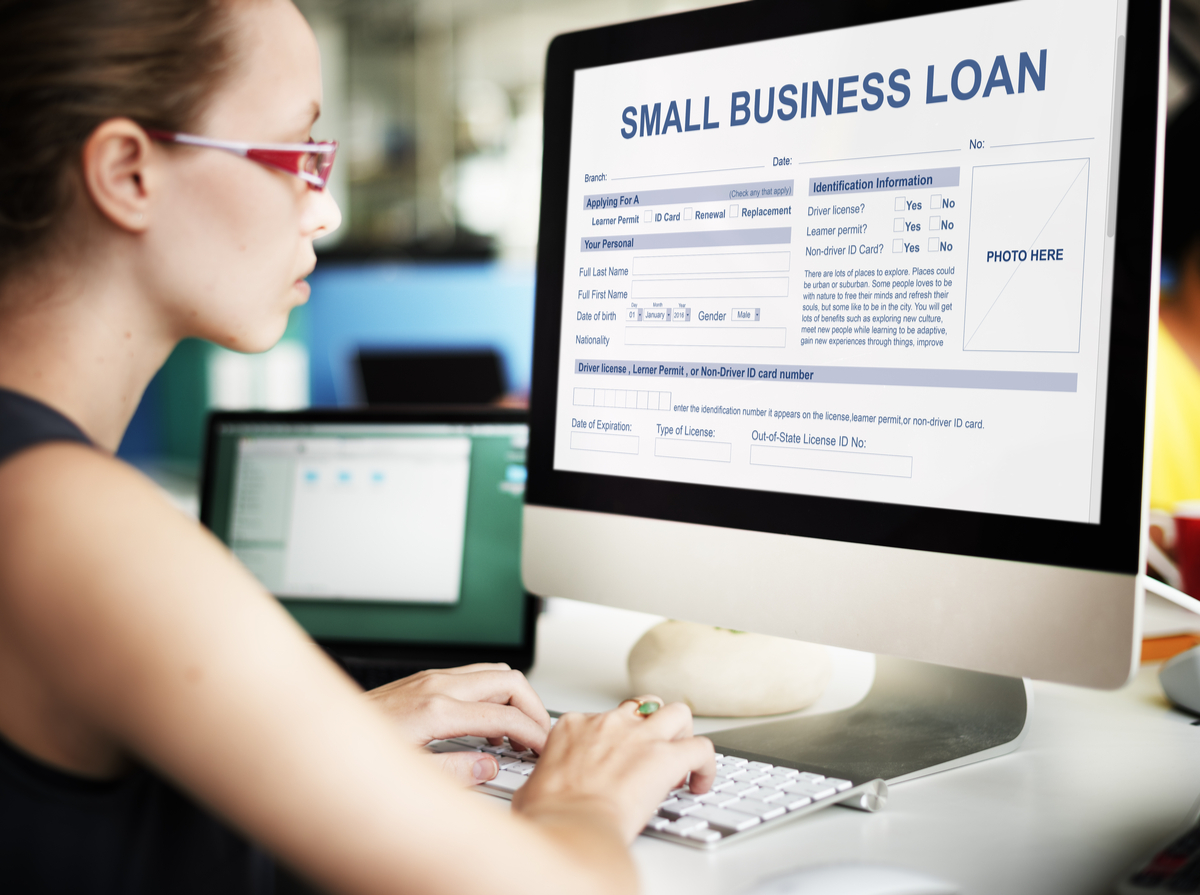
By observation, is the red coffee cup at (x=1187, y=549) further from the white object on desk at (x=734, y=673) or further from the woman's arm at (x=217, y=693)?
the woman's arm at (x=217, y=693)

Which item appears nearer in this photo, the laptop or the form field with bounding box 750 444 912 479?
the form field with bounding box 750 444 912 479

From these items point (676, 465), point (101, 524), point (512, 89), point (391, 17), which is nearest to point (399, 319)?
point (512, 89)

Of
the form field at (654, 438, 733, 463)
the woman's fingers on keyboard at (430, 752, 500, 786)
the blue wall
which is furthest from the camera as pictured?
the blue wall

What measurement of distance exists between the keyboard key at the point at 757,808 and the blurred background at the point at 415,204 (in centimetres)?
231

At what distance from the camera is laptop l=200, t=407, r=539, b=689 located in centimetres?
95

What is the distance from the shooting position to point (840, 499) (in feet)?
2.23

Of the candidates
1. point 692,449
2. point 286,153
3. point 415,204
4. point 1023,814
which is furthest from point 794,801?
point 415,204

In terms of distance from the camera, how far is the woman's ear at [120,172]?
0.51m

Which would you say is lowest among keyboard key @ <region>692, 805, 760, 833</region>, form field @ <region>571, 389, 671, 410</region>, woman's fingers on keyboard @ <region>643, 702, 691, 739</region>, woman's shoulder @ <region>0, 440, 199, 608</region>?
keyboard key @ <region>692, 805, 760, 833</region>

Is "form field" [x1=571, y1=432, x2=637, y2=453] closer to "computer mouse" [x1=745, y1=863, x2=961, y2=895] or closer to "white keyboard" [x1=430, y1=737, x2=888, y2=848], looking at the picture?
"white keyboard" [x1=430, y1=737, x2=888, y2=848]

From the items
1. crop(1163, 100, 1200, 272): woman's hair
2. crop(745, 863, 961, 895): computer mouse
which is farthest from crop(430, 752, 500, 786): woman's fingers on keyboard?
crop(1163, 100, 1200, 272): woman's hair

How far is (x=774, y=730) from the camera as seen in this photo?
0.76 metres

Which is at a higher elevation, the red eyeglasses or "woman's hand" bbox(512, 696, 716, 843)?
the red eyeglasses

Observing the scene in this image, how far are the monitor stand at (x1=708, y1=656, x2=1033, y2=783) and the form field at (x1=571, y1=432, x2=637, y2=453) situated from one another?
24 cm
